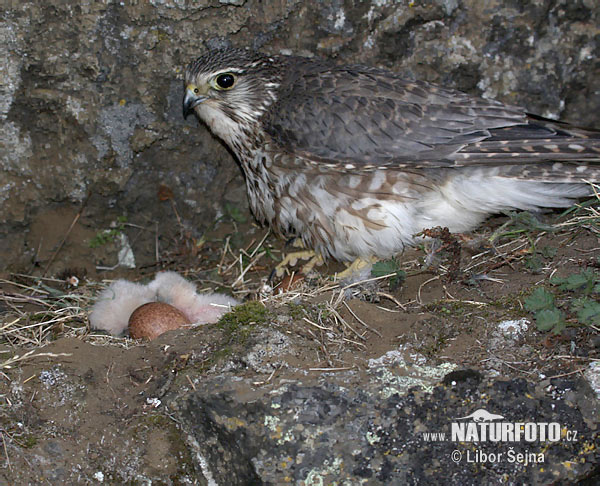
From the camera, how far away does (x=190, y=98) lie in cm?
392

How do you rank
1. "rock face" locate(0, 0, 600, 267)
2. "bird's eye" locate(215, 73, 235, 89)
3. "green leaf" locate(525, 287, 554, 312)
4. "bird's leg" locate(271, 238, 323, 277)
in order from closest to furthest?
"green leaf" locate(525, 287, 554, 312), "rock face" locate(0, 0, 600, 267), "bird's eye" locate(215, 73, 235, 89), "bird's leg" locate(271, 238, 323, 277)

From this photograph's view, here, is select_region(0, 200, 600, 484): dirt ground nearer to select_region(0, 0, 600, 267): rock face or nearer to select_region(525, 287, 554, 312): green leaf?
select_region(525, 287, 554, 312): green leaf

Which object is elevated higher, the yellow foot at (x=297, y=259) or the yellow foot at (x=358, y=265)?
the yellow foot at (x=358, y=265)

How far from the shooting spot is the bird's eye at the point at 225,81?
395 cm

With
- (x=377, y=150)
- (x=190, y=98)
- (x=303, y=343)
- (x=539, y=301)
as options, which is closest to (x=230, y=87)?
(x=190, y=98)

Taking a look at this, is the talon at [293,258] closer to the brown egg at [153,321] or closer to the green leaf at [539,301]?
the brown egg at [153,321]

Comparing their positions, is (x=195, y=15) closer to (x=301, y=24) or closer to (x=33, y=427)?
(x=301, y=24)

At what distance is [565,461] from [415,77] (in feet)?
9.16

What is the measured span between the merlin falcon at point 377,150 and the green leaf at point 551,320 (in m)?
1.17

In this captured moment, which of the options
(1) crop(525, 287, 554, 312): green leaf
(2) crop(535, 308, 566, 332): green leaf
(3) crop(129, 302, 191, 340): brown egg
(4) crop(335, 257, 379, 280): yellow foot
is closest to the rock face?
(4) crop(335, 257, 379, 280): yellow foot

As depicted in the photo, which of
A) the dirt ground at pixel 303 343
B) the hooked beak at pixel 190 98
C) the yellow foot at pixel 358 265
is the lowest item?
the yellow foot at pixel 358 265

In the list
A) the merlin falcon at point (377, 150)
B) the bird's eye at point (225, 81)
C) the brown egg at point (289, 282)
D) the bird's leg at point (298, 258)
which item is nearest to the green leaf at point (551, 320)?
the merlin falcon at point (377, 150)

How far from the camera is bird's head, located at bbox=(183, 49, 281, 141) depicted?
3889 millimetres

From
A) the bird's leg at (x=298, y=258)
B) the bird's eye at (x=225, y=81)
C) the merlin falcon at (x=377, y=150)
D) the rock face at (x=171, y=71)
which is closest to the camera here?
the merlin falcon at (x=377, y=150)
